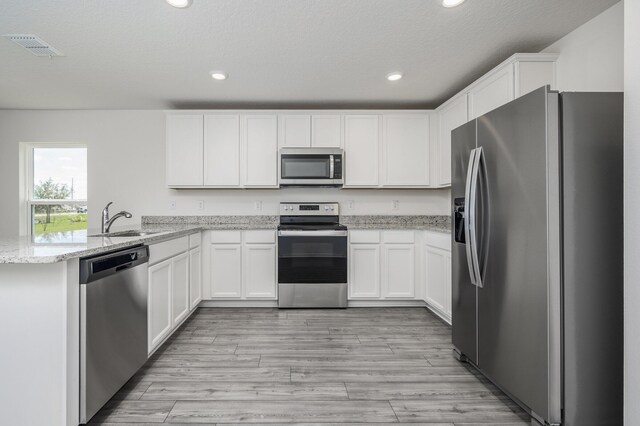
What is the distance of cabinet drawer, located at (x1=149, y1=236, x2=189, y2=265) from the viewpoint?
232cm

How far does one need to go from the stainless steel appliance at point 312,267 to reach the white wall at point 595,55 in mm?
2333

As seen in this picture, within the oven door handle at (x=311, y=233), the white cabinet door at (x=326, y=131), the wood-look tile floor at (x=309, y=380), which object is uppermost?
the white cabinet door at (x=326, y=131)

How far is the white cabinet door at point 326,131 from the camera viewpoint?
388 cm

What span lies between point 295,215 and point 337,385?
233 centimetres

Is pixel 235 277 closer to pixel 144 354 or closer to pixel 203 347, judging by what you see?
pixel 203 347

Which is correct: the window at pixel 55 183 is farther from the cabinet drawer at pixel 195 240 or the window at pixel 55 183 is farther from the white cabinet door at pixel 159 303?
the white cabinet door at pixel 159 303

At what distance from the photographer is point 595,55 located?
223cm

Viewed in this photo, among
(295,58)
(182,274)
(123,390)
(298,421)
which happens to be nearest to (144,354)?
(123,390)

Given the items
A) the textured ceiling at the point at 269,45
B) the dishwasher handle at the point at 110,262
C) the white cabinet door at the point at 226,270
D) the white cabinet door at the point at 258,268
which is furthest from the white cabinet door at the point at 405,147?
the dishwasher handle at the point at 110,262

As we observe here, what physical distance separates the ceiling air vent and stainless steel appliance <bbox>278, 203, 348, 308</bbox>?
8.15 feet

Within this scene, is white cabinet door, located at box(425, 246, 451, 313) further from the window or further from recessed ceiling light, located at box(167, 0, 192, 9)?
the window

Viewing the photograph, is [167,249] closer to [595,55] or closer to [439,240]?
[439,240]

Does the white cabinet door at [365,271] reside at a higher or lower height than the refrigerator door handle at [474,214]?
lower

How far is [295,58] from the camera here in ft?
9.05
